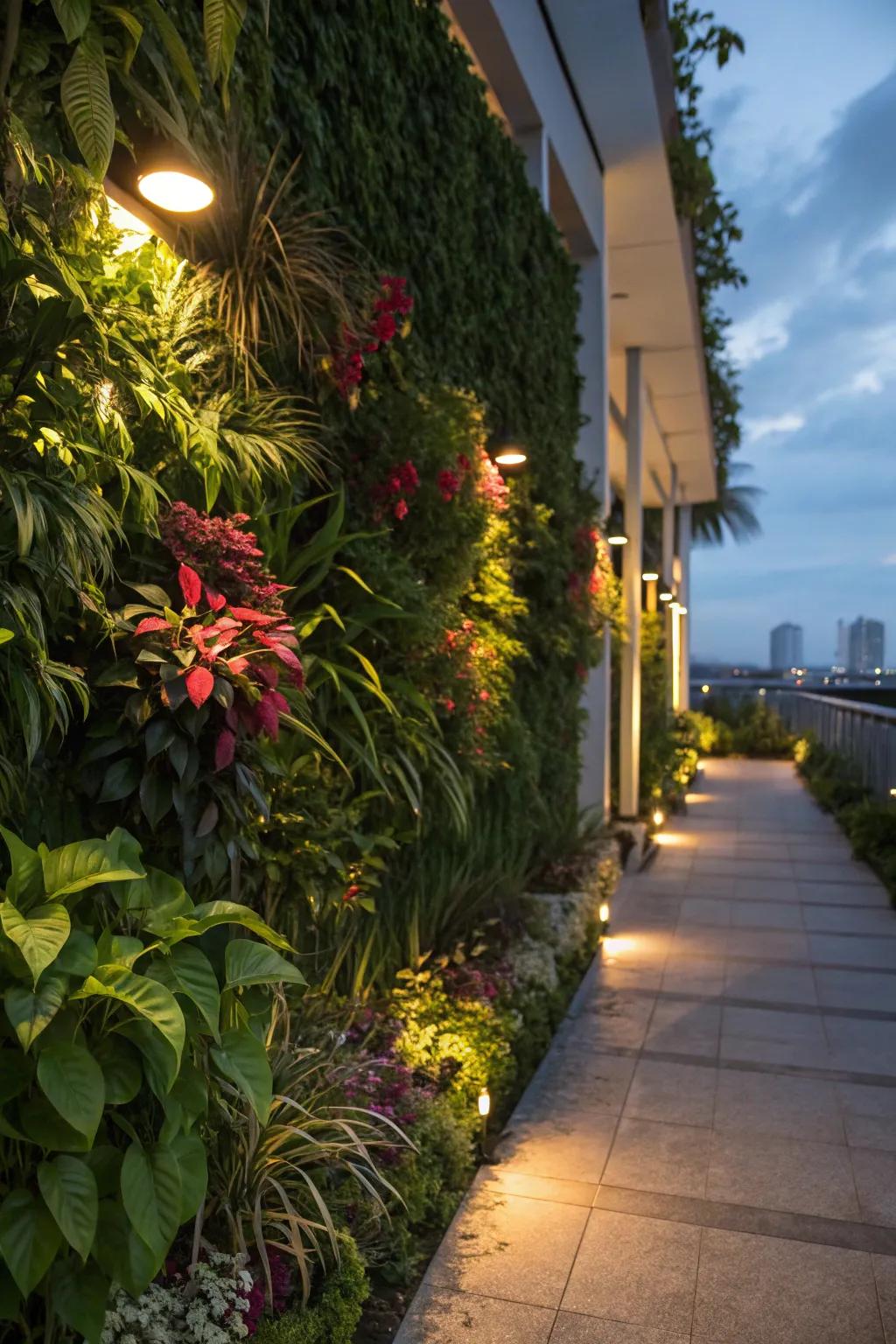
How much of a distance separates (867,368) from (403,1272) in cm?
12572

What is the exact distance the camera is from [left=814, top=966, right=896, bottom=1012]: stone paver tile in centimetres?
Result: 479

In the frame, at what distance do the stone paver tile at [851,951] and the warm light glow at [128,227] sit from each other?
466 centimetres

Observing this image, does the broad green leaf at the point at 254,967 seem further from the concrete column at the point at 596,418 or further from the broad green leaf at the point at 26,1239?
the concrete column at the point at 596,418

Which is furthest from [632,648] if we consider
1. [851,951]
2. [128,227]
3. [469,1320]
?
[469,1320]

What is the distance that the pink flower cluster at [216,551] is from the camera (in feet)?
7.23

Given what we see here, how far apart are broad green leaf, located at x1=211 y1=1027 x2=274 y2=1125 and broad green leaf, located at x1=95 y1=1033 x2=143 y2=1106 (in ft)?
0.51

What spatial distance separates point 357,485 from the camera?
11.1 ft

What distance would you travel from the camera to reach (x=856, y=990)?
5008 millimetres

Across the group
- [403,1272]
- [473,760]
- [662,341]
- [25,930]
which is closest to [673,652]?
[662,341]

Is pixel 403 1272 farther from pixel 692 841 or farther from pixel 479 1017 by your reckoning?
pixel 692 841

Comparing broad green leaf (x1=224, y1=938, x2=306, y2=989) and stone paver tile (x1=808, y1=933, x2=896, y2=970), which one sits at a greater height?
broad green leaf (x1=224, y1=938, x2=306, y2=989)

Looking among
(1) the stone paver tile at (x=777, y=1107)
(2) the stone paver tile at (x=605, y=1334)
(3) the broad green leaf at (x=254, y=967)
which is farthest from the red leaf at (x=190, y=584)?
(1) the stone paver tile at (x=777, y=1107)

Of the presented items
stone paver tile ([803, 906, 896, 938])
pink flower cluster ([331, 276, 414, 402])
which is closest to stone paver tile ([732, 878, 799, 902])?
stone paver tile ([803, 906, 896, 938])

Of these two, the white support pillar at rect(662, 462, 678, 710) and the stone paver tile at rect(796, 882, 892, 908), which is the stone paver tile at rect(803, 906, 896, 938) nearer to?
the stone paver tile at rect(796, 882, 892, 908)
